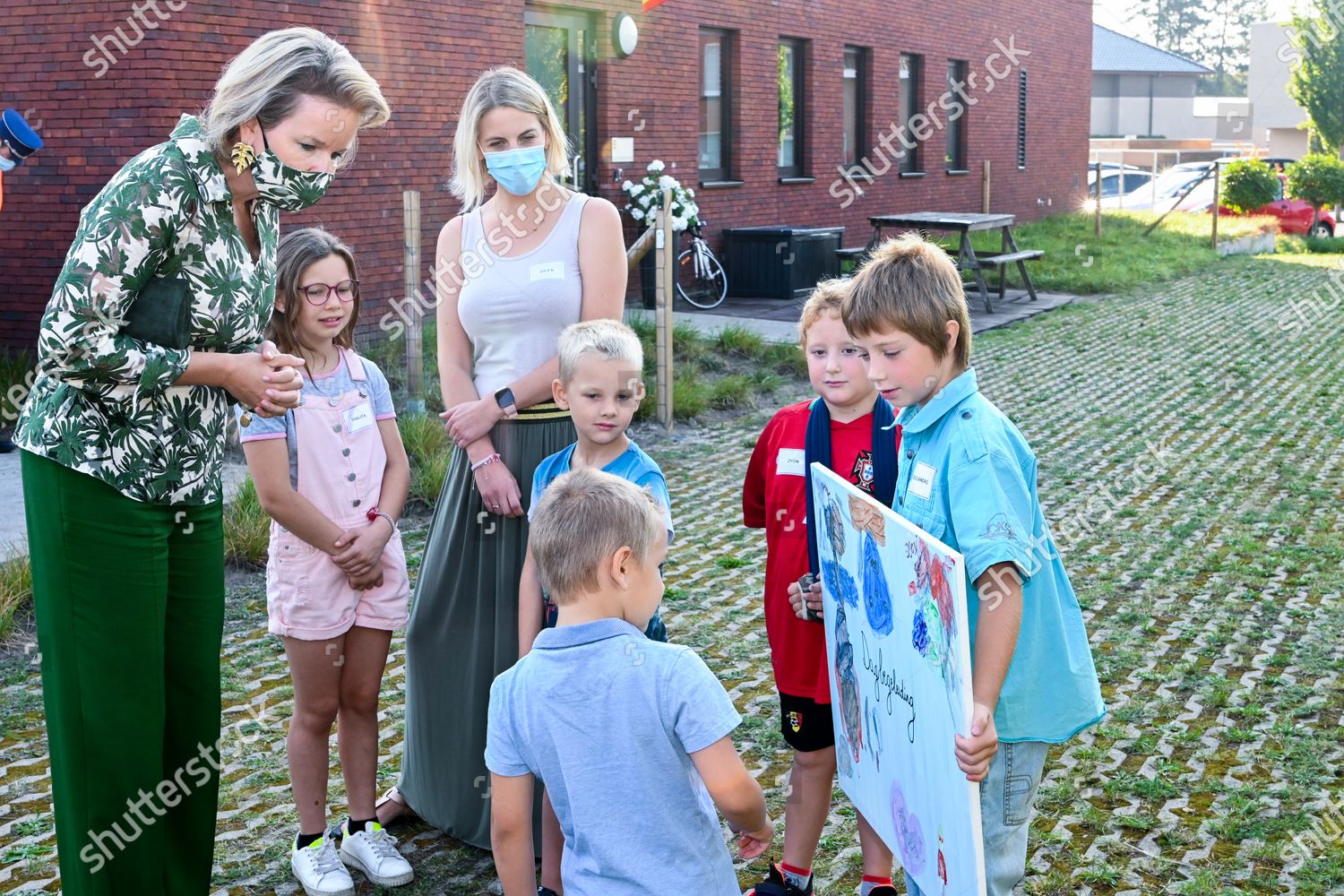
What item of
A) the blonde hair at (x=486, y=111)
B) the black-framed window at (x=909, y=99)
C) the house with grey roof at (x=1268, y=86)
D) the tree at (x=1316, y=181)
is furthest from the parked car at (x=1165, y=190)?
the blonde hair at (x=486, y=111)

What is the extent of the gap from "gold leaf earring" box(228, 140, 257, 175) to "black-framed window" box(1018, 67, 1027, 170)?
29546 mm

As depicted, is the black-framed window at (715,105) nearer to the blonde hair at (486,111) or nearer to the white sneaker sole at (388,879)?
the blonde hair at (486,111)

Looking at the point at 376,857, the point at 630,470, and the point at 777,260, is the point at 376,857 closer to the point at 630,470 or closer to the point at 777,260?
the point at 630,470

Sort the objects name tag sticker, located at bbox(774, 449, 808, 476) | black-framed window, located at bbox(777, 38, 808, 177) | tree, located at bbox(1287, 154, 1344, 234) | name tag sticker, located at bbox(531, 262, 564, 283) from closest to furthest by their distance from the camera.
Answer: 1. name tag sticker, located at bbox(774, 449, 808, 476)
2. name tag sticker, located at bbox(531, 262, 564, 283)
3. black-framed window, located at bbox(777, 38, 808, 177)
4. tree, located at bbox(1287, 154, 1344, 234)

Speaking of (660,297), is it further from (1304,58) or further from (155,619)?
(1304,58)

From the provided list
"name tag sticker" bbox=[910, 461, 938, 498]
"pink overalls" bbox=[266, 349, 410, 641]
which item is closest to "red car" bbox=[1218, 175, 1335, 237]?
"pink overalls" bbox=[266, 349, 410, 641]

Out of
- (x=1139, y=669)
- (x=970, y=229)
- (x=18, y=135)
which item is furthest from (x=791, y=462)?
(x=970, y=229)

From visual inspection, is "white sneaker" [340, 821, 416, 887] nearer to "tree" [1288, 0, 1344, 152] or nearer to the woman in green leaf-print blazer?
the woman in green leaf-print blazer

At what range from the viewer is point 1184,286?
21734mm

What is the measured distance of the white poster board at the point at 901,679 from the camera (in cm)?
250

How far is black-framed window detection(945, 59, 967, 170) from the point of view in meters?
27.0

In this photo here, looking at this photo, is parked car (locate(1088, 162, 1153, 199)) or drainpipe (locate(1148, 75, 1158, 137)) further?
drainpipe (locate(1148, 75, 1158, 137))

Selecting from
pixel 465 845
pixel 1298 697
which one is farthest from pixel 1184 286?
pixel 465 845

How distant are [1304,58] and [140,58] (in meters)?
36.2
